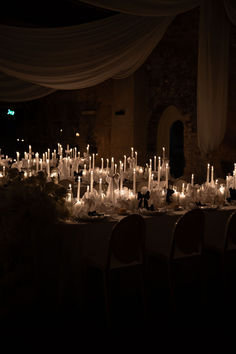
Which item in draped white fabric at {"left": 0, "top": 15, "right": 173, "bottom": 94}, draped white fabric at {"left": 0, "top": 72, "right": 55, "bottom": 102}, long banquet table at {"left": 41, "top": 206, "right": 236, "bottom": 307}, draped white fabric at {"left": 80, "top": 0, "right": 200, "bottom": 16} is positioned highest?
draped white fabric at {"left": 80, "top": 0, "right": 200, "bottom": 16}

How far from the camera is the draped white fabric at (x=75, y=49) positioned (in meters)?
4.37

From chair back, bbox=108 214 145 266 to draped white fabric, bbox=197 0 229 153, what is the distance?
3231 mm

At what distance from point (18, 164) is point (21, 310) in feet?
13.6

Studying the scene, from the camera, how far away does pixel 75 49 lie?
15.2 feet

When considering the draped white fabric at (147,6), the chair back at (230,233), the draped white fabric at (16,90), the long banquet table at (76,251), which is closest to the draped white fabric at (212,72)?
the draped white fabric at (147,6)

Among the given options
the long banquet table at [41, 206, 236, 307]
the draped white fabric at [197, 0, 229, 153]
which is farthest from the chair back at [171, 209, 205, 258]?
the draped white fabric at [197, 0, 229, 153]

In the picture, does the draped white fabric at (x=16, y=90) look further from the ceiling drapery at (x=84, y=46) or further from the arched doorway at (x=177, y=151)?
the arched doorway at (x=177, y=151)

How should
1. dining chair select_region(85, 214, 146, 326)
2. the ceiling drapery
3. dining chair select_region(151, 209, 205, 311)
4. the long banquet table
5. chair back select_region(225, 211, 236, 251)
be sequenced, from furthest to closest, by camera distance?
the ceiling drapery < chair back select_region(225, 211, 236, 251) < dining chair select_region(151, 209, 205, 311) < the long banquet table < dining chair select_region(85, 214, 146, 326)

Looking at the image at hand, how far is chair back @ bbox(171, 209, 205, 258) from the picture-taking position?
3.68 meters

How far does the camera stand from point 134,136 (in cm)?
1067

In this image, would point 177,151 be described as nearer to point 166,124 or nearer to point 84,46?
point 166,124

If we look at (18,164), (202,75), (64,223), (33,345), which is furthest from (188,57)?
(33,345)

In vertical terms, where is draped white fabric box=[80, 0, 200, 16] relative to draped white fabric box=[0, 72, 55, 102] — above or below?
above

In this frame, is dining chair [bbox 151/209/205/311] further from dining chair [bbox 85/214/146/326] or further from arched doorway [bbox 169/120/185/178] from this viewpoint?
arched doorway [bbox 169/120/185/178]
